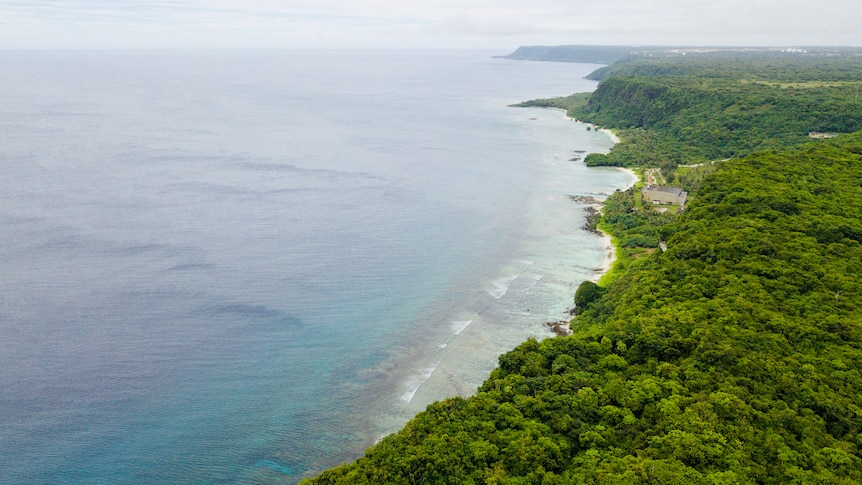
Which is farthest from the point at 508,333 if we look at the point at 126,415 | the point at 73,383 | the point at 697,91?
the point at 697,91

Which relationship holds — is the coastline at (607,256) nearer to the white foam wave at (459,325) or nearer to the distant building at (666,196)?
the distant building at (666,196)

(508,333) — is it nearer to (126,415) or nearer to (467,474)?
(467,474)

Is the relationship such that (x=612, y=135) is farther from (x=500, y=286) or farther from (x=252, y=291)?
(x=252, y=291)

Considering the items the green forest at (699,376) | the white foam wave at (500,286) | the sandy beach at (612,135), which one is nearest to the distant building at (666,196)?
the green forest at (699,376)

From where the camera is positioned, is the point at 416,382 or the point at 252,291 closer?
the point at 416,382

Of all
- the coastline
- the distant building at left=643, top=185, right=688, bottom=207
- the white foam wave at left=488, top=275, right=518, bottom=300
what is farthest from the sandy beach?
the white foam wave at left=488, top=275, right=518, bottom=300

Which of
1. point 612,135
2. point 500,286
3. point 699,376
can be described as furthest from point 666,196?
point 612,135
